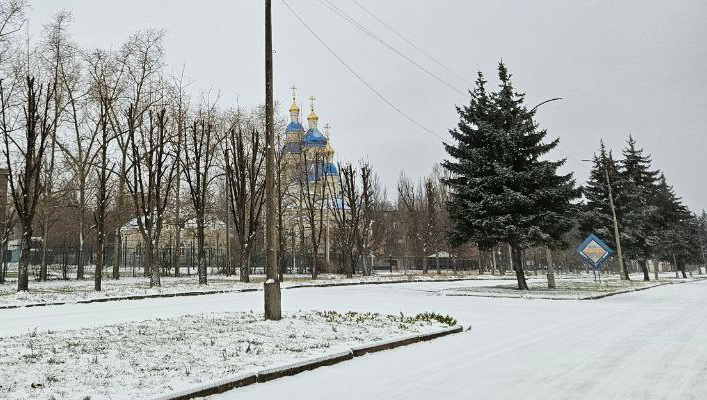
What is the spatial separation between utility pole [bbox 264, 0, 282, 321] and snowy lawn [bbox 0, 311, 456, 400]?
1.33 feet

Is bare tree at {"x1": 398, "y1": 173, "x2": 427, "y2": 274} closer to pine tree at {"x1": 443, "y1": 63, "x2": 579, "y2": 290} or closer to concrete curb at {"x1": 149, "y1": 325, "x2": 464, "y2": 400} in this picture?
pine tree at {"x1": 443, "y1": 63, "x2": 579, "y2": 290}

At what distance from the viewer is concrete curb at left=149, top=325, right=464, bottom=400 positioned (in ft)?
15.9

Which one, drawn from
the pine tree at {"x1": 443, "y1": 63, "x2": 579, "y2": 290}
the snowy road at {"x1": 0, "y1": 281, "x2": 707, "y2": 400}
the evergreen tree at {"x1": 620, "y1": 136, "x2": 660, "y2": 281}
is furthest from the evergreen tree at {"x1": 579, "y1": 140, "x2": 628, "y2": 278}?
the snowy road at {"x1": 0, "y1": 281, "x2": 707, "y2": 400}

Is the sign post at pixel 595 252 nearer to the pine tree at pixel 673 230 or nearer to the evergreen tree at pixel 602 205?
the evergreen tree at pixel 602 205

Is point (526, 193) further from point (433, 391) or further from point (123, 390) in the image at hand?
point (123, 390)

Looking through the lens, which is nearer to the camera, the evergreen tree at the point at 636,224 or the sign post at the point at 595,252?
the sign post at the point at 595,252

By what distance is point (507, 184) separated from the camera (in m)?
23.2

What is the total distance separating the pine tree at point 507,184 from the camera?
22.4m

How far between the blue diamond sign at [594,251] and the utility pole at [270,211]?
22194 mm

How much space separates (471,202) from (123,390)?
20217 millimetres

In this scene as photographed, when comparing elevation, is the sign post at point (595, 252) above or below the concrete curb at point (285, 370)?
above

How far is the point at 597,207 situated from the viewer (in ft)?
135

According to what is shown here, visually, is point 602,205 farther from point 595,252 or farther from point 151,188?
point 151,188

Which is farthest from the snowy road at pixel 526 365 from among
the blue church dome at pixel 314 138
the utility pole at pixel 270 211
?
the blue church dome at pixel 314 138
